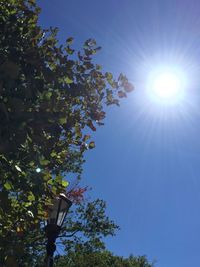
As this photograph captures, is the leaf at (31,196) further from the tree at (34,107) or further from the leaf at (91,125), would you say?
the leaf at (91,125)

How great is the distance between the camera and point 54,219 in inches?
316

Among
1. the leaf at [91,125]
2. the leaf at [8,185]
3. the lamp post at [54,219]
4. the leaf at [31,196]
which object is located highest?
the leaf at [91,125]

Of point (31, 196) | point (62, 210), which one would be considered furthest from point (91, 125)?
point (62, 210)

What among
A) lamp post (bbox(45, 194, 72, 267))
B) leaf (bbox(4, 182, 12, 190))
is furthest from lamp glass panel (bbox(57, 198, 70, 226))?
leaf (bbox(4, 182, 12, 190))

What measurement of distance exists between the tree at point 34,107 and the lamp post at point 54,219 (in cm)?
68

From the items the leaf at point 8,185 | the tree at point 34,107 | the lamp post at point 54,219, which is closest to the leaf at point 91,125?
the tree at point 34,107

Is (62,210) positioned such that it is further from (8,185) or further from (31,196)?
(8,185)

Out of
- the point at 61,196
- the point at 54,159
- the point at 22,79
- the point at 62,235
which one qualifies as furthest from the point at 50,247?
the point at 62,235

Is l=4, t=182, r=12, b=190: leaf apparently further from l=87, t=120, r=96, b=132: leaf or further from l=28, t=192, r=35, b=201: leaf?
l=87, t=120, r=96, b=132: leaf

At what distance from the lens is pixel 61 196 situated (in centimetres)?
788

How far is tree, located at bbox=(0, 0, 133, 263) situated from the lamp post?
68cm

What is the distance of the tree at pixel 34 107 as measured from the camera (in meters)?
4.95

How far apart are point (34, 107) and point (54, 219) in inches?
127

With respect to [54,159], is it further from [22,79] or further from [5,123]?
[5,123]
